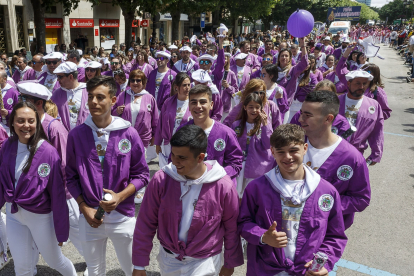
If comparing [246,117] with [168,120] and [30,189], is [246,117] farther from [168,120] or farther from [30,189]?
[30,189]

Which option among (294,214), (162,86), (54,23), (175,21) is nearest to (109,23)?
(175,21)

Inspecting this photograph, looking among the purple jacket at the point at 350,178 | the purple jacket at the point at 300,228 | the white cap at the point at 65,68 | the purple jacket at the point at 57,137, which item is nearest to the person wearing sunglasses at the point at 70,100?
the white cap at the point at 65,68

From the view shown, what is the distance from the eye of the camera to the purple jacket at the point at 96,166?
318 centimetres

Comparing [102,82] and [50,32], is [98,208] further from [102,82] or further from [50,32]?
[50,32]

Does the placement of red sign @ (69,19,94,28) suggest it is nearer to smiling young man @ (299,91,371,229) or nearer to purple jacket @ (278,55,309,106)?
purple jacket @ (278,55,309,106)

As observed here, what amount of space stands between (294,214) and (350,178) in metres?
0.78

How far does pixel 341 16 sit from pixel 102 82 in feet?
178

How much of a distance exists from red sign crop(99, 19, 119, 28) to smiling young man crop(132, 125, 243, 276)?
28.9 meters

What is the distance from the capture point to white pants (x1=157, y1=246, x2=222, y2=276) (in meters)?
2.74

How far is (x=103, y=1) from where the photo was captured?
2875cm

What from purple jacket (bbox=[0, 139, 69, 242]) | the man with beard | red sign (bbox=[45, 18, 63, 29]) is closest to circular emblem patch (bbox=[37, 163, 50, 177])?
purple jacket (bbox=[0, 139, 69, 242])

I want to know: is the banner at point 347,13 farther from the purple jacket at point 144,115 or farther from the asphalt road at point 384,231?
the purple jacket at point 144,115

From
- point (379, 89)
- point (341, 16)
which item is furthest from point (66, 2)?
point (341, 16)

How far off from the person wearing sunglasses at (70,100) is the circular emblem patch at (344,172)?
13.0 ft
